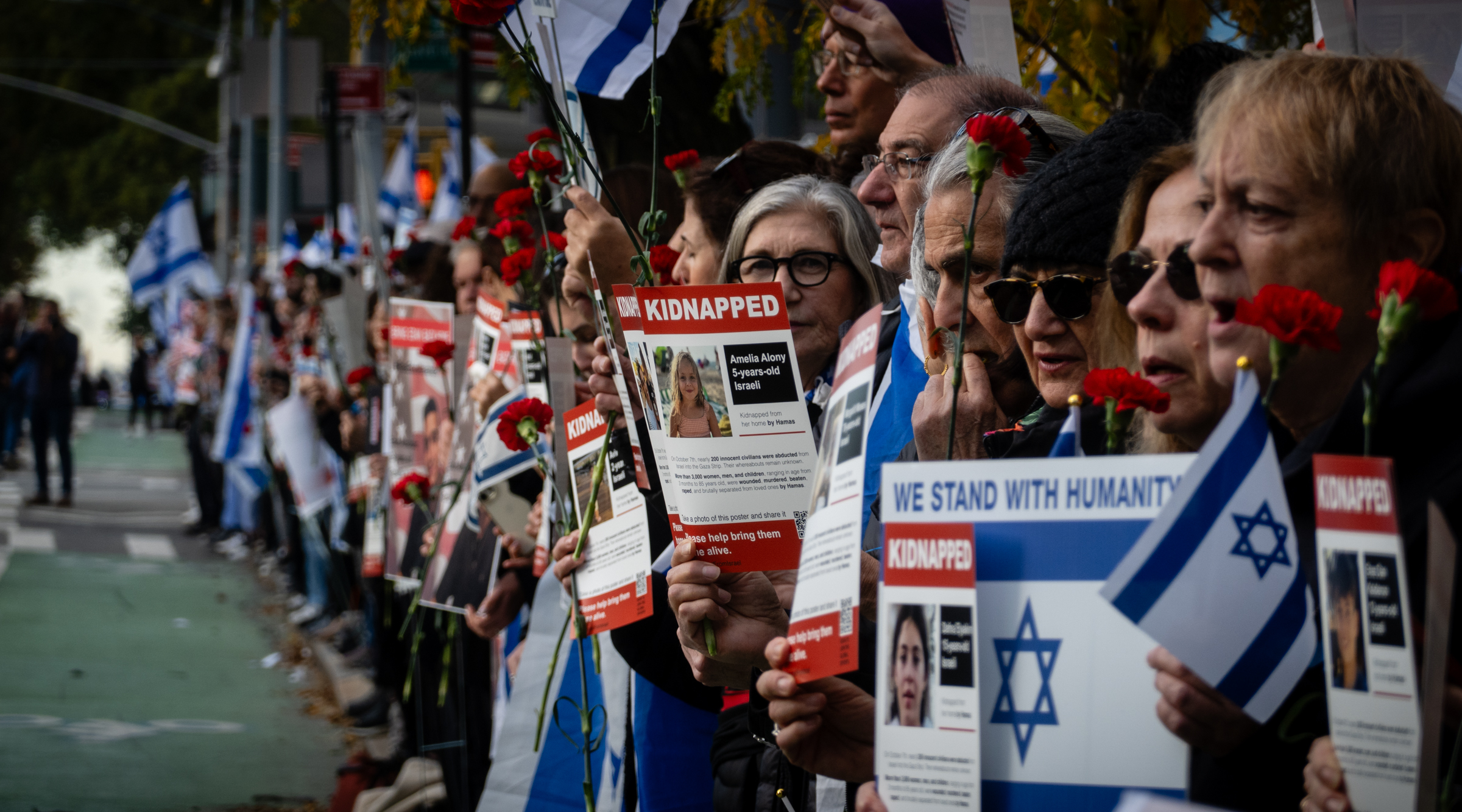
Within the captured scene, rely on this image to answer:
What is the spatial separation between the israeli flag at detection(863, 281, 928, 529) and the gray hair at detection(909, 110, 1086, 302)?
0.18ft

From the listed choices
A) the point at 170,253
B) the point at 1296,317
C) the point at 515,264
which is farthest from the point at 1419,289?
the point at 170,253

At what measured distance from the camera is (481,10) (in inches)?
102

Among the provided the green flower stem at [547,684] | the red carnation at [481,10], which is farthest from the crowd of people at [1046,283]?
the red carnation at [481,10]

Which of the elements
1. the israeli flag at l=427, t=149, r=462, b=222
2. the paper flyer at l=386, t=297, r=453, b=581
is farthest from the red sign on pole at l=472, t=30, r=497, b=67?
the paper flyer at l=386, t=297, r=453, b=581

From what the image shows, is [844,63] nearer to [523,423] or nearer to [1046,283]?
[523,423]

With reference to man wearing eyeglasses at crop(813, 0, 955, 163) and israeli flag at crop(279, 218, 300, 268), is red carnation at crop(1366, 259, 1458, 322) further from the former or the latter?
israeli flag at crop(279, 218, 300, 268)

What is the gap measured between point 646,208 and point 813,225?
1112 mm

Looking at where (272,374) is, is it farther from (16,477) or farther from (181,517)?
(16,477)

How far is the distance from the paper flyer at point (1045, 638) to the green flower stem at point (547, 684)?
1655 millimetres

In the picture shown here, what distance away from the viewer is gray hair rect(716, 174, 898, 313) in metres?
3.09

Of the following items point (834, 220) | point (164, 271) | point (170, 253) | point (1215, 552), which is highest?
point (170, 253)

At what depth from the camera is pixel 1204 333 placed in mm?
1779

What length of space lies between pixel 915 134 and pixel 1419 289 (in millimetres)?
1616

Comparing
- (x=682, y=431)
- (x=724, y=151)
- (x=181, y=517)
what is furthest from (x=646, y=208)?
(x=181, y=517)
